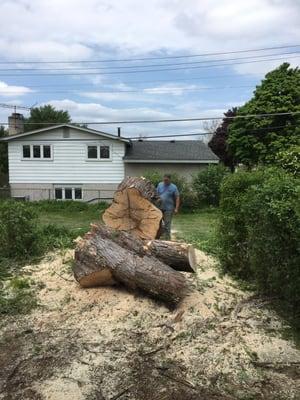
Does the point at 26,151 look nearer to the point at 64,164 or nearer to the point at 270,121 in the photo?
the point at 64,164

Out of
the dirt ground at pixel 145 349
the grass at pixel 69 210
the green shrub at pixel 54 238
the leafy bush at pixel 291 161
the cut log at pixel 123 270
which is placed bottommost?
the grass at pixel 69 210

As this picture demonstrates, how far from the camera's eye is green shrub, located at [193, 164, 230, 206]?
22766 mm

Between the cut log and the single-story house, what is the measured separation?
1971 centimetres

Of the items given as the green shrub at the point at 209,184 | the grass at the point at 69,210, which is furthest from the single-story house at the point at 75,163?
the green shrub at the point at 209,184

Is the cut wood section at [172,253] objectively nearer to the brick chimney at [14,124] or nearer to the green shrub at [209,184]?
the green shrub at [209,184]

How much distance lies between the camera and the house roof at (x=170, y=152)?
25.9 m

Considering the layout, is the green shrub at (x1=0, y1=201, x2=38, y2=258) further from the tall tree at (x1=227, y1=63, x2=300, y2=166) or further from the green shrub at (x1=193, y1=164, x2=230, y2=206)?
the tall tree at (x1=227, y1=63, x2=300, y2=166)

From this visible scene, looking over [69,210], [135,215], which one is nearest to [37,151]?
[69,210]

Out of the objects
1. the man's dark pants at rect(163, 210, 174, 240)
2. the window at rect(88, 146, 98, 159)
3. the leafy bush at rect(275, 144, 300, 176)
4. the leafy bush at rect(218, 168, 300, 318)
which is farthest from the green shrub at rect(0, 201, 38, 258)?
the window at rect(88, 146, 98, 159)

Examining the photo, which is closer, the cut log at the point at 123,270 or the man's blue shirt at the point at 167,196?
the cut log at the point at 123,270

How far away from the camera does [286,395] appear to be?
13.4 ft

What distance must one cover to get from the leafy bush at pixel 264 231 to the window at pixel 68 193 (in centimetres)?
1988

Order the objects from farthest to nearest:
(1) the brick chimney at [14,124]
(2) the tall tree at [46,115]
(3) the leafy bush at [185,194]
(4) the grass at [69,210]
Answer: (2) the tall tree at [46,115]
(1) the brick chimney at [14,124]
(3) the leafy bush at [185,194]
(4) the grass at [69,210]

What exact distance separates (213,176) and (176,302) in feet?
57.0
